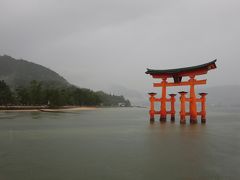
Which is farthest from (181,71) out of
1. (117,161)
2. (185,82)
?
(117,161)

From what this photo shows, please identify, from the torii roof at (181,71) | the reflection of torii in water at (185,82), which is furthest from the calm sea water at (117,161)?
the reflection of torii in water at (185,82)

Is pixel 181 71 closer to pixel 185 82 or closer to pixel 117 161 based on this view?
pixel 185 82

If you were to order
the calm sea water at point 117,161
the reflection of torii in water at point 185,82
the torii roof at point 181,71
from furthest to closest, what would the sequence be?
the reflection of torii in water at point 185,82, the torii roof at point 181,71, the calm sea water at point 117,161

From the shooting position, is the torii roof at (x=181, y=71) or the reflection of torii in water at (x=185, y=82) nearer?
the torii roof at (x=181, y=71)

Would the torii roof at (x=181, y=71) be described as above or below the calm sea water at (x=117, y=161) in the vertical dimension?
above

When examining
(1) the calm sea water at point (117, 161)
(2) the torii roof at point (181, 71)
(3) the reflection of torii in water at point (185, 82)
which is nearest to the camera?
(1) the calm sea water at point (117, 161)

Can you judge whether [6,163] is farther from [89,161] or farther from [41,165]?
[89,161]

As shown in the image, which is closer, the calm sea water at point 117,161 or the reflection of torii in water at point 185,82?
the calm sea water at point 117,161

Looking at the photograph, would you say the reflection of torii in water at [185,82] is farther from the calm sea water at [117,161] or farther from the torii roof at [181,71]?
the calm sea water at [117,161]

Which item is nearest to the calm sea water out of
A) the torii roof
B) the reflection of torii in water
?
the torii roof

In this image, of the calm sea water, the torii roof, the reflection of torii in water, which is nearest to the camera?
the calm sea water

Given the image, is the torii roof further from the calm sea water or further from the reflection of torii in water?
the calm sea water

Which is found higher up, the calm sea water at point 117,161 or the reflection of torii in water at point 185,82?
the reflection of torii in water at point 185,82

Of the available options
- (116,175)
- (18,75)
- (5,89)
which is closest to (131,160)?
(116,175)
